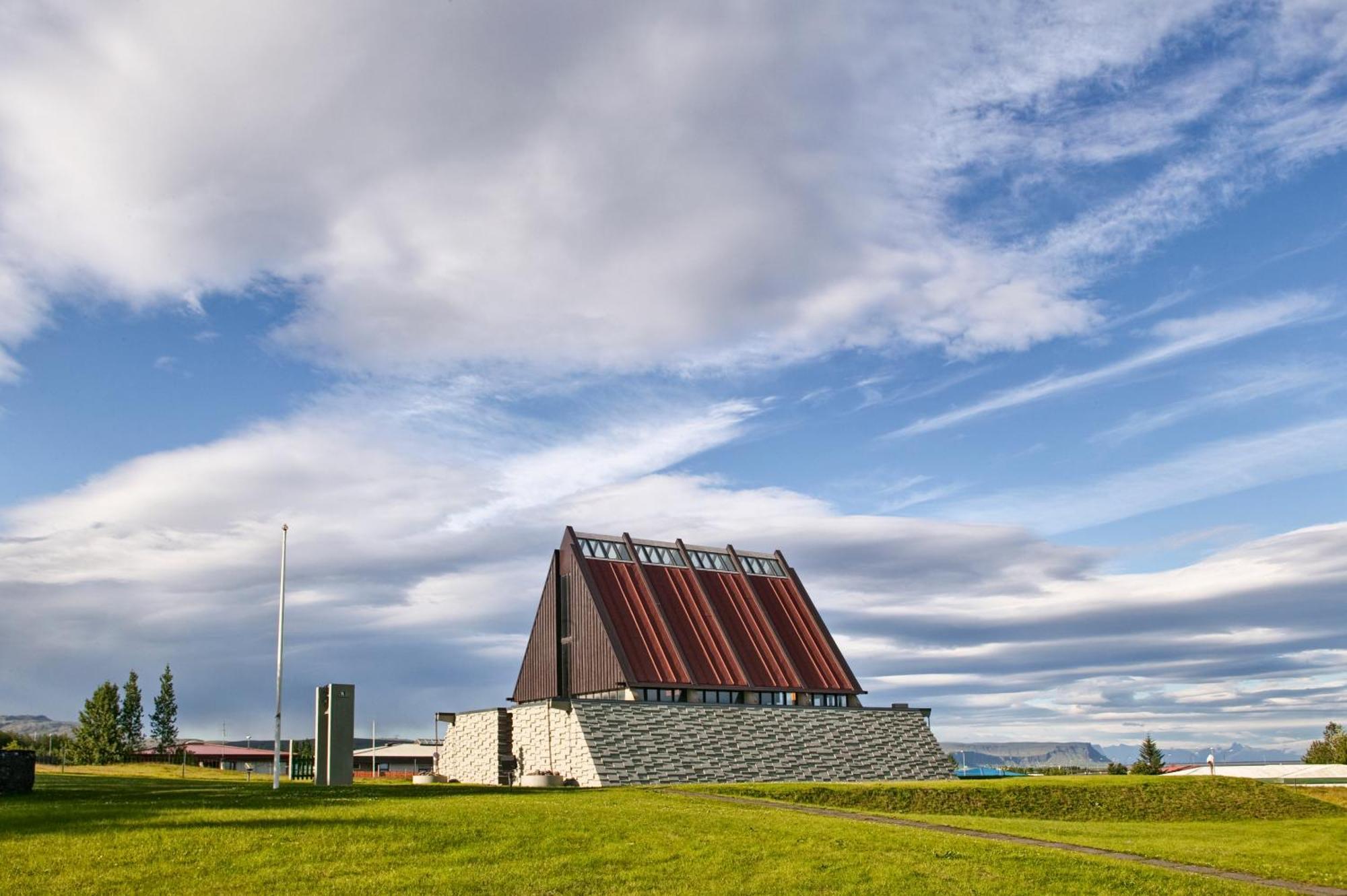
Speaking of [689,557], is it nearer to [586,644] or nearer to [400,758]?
[586,644]

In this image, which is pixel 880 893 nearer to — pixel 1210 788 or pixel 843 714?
pixel 1210 788

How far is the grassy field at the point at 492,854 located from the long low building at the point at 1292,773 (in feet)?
153

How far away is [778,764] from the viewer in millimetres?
52250

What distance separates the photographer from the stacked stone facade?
47875 millimetres

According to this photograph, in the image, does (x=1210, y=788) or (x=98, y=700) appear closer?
(x=1210, y=788)

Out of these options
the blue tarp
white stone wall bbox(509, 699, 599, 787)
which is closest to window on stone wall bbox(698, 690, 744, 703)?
white stone wall bbox(509, 699, 599, 787)

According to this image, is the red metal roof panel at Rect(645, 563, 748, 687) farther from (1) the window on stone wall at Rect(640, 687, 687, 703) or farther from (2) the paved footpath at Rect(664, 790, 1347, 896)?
(2) the paved footpath at Rect(664, 790, 1347, 896)

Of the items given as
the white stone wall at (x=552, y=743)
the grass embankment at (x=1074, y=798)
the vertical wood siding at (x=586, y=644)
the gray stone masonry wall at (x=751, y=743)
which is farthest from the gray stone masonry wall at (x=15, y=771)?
the vertical wood siding at (x=586, y=644)

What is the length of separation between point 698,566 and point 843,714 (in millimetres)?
12630

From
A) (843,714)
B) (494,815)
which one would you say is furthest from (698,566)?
(494,815)

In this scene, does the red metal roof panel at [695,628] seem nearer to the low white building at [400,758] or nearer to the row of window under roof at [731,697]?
the row of window under roof at [731,697]

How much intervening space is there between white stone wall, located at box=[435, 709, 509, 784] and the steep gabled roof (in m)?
4.88

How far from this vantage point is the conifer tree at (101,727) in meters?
105

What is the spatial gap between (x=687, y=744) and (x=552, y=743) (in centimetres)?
656
